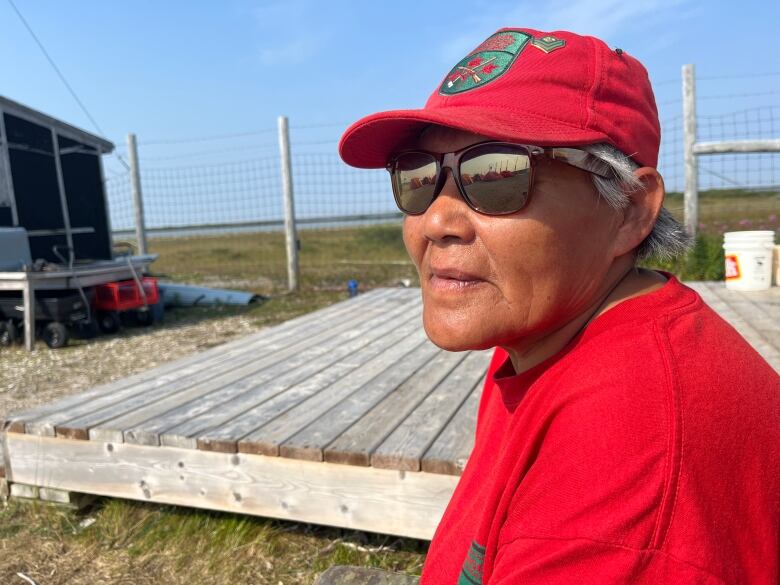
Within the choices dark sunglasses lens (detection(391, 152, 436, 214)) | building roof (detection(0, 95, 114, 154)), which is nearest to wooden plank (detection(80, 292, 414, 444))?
dark sunglasses lens (detection(391, 152, 436, 214))

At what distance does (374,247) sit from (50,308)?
13.4 metres

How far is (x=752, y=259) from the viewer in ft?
17.1

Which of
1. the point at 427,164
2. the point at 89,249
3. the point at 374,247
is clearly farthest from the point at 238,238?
the point at 427,164

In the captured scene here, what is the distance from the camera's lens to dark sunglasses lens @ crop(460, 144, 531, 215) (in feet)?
3.22

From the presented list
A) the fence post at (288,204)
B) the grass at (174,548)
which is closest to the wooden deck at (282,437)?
the grass at (174,548)

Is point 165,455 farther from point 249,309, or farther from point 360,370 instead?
point 249,309

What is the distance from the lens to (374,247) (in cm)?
2003

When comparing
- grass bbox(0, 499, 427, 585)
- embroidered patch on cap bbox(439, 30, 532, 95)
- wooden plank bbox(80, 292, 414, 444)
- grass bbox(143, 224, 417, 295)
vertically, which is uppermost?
embroidered patch on cap bbox(439, 30, 532, 95)

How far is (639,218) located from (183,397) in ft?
8.81

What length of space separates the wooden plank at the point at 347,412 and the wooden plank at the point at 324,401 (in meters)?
0.02

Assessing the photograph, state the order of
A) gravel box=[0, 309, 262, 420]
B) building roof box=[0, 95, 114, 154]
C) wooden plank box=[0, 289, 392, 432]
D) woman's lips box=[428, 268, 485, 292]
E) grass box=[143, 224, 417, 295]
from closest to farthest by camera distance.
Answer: woman's lips box=[428, 268, 485, 292] < wooden plank box=[0, 289, 392, 432] < gravel box=[0, 309, 262, 420] < building roof box=[0, 95, 114, 154] < grass box=[143, 224, 417, 295]

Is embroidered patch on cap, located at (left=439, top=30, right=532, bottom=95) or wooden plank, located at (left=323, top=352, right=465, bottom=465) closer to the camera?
embroidered patch on cap, located at (left=439, top=30, right=532, bottom=95)

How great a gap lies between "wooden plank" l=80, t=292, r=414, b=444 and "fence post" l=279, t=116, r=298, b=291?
6095 millimetres

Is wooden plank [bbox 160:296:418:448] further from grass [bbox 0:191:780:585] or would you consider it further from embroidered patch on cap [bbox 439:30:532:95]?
embroidered patch on cap [bbox 439:30:532:95]
